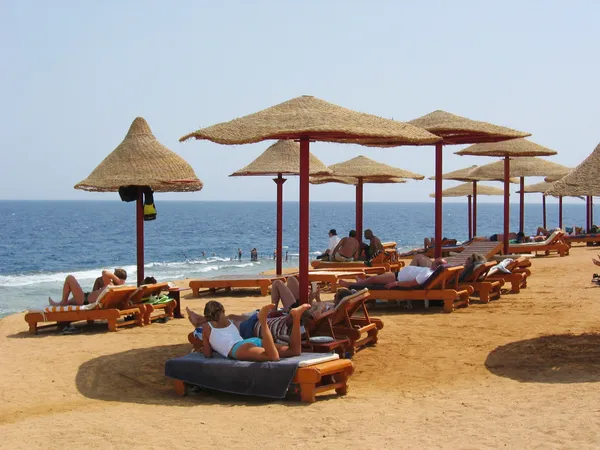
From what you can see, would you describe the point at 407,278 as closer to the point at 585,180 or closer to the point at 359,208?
the point at 585,180

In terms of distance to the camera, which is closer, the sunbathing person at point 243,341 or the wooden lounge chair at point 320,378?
the wooden lounge chair at point 320,378

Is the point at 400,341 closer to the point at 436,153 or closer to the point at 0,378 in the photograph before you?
the point at 0,378

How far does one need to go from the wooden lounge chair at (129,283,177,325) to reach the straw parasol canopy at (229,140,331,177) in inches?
160

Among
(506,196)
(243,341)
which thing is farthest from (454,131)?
(243,341)

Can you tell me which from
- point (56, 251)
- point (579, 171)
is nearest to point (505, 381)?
point (579, 171)

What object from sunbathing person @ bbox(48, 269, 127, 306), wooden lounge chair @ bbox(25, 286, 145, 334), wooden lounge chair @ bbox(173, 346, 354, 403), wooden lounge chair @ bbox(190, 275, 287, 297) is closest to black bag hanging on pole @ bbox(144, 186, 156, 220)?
sunbathing person @ bbox(48, 269, 127, 306)

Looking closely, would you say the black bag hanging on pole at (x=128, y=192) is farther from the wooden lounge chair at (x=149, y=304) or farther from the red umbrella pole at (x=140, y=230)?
the wooden lounge chair at (x=149, y=304)

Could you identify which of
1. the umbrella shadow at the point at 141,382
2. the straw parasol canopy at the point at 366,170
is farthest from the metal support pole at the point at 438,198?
the umbrella shadow at the point at 141,382

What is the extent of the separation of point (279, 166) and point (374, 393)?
8363 millimetres

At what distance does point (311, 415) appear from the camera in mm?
6180

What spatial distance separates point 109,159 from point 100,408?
5432 mm

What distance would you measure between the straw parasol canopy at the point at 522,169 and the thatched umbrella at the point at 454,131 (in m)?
8.80

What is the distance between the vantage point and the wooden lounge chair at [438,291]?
11.0 meters

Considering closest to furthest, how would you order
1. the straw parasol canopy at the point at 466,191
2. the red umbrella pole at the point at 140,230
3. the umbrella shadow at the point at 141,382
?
the umbrella shadow at the point at 141,382, the red umbrella pole at the point at 140,230, the straw parasol canopy at the point at 466,191
